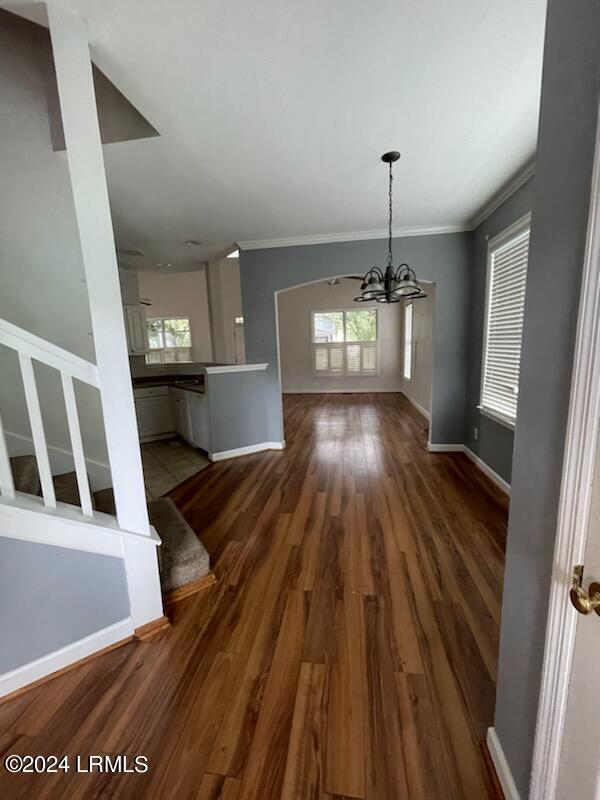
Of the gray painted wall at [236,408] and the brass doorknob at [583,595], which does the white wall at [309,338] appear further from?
the brass doorknob at [583,595]

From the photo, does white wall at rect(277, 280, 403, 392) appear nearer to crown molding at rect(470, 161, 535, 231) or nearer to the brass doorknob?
crown molding at rect(470, 161, 535, 231)

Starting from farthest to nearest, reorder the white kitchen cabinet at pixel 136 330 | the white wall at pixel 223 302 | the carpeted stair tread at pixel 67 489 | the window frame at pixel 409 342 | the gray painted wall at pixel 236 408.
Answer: the window frame at pixel 409 342, the white wall at pixel 223 302, the white kitchen cabinet at pixel 136 330, the gray painted wall at pixel 236 408, the carpeted stair tread at pixel 67 489

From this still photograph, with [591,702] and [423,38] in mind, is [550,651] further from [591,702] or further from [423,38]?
[423,38]

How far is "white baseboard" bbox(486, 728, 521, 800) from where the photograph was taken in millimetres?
962

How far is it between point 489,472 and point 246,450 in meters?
2.84

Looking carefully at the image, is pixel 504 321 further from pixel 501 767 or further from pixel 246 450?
pixel 246 450

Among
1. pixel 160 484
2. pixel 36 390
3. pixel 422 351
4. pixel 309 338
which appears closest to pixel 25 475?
pixel 36 390

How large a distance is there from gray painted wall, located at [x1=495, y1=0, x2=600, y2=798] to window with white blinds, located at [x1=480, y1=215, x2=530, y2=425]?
82.5 inches

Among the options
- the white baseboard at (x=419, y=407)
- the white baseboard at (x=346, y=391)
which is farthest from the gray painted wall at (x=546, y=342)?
the white baseboard at (x=346, y=391)

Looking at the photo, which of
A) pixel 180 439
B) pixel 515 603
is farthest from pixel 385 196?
pixel 180 439

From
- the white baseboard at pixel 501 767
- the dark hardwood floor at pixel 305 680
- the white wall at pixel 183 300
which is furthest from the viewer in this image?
the white wall at pixel 183 300

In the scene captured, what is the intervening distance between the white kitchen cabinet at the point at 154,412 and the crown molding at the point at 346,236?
245 centimetres

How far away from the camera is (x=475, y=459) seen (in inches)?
147

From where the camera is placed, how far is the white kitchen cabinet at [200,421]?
4160 millimetres
